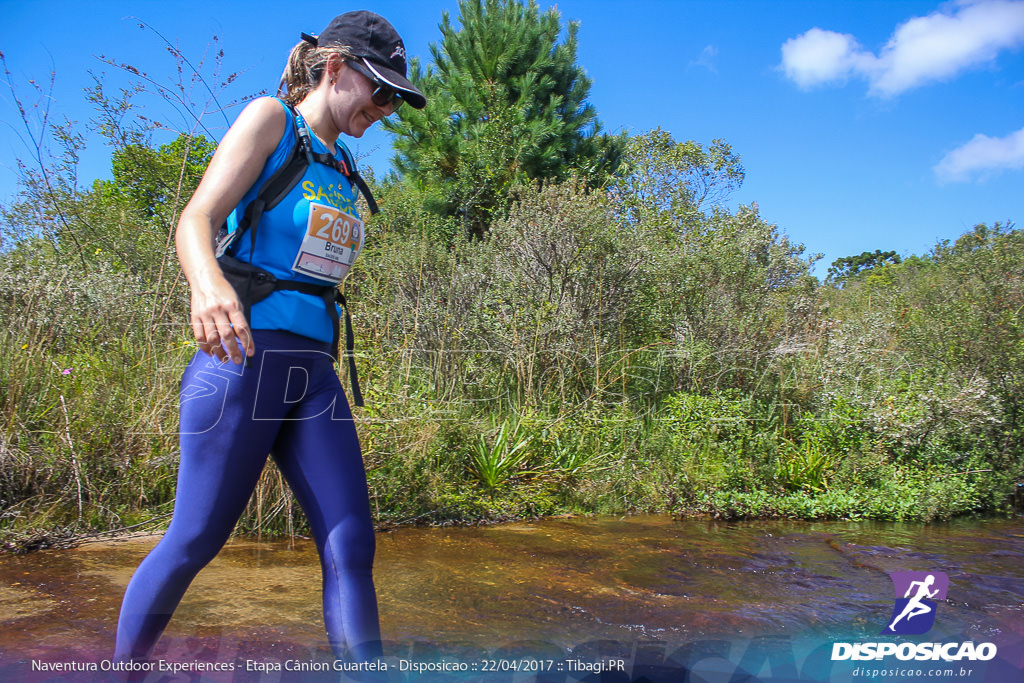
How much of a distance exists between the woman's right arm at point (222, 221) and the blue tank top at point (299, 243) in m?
0.04

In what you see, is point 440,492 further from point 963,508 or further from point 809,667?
point 963,508

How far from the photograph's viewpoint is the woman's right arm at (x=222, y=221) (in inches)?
59.8

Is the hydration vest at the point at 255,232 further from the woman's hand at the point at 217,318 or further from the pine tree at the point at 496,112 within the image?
the pine tree at the point at 496,112

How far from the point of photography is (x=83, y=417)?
383 centimetres

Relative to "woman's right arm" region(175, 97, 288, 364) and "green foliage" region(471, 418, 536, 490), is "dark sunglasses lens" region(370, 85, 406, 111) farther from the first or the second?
"green foliage" region(471, 418, 536, 490)

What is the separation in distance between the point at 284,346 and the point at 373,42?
86 centimetres

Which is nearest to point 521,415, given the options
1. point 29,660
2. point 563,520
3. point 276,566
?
point 563,520

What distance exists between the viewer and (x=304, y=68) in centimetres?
198

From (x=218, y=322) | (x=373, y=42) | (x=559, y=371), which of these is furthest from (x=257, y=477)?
(x=559, y=371)

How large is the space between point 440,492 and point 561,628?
1.87 m

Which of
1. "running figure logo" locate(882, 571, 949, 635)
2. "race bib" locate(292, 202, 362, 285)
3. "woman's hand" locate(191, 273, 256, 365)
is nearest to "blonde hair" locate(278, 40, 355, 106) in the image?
"race bib" locate(292, 202, 362, 285)

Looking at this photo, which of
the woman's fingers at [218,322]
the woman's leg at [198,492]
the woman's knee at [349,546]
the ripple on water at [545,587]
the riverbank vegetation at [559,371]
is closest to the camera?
the woman's fingers at [218,322]

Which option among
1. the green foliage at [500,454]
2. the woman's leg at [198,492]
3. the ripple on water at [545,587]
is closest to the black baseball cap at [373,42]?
the woman's leg at [198,492]

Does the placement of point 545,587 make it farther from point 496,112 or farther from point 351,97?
point 496,112
